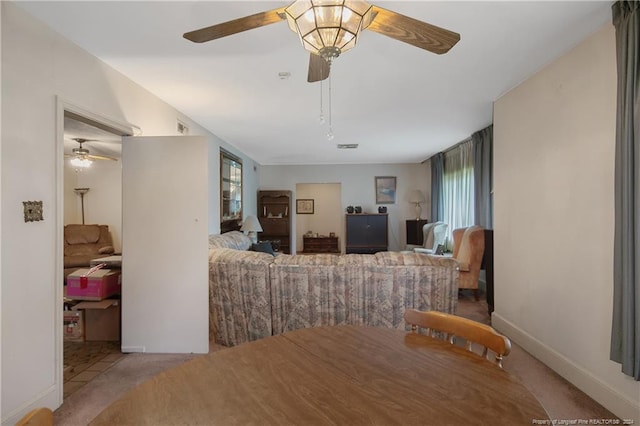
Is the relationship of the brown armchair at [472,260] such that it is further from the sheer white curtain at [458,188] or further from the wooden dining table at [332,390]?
the wooden dining table at [332,390]

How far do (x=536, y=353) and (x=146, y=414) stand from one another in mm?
2978

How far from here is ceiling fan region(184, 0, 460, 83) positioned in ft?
3.98

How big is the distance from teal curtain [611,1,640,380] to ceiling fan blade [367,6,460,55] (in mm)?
1109

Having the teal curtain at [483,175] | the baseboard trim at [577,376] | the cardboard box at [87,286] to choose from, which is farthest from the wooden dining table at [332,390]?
the teal curtain at [483,175]

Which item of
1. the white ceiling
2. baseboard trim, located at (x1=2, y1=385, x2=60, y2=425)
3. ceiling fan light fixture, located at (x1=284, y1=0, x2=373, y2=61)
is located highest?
the white ceiling

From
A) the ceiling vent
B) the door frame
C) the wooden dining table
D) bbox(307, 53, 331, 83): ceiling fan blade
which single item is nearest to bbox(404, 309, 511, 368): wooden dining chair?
the wooden dining table

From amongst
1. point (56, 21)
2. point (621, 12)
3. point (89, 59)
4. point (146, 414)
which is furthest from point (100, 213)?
point (621, 12)

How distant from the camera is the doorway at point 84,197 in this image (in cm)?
218

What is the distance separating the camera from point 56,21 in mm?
1898

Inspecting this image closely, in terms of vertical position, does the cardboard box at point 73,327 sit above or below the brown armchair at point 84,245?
below

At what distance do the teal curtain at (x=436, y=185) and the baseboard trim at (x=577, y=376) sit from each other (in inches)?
151

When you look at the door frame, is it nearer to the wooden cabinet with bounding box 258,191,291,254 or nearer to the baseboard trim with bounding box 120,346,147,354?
the baseboard trim with bounding box 120,346,147,354

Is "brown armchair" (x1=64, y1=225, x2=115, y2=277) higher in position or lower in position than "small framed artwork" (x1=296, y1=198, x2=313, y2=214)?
lower

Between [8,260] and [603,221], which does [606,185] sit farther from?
[8,260]
